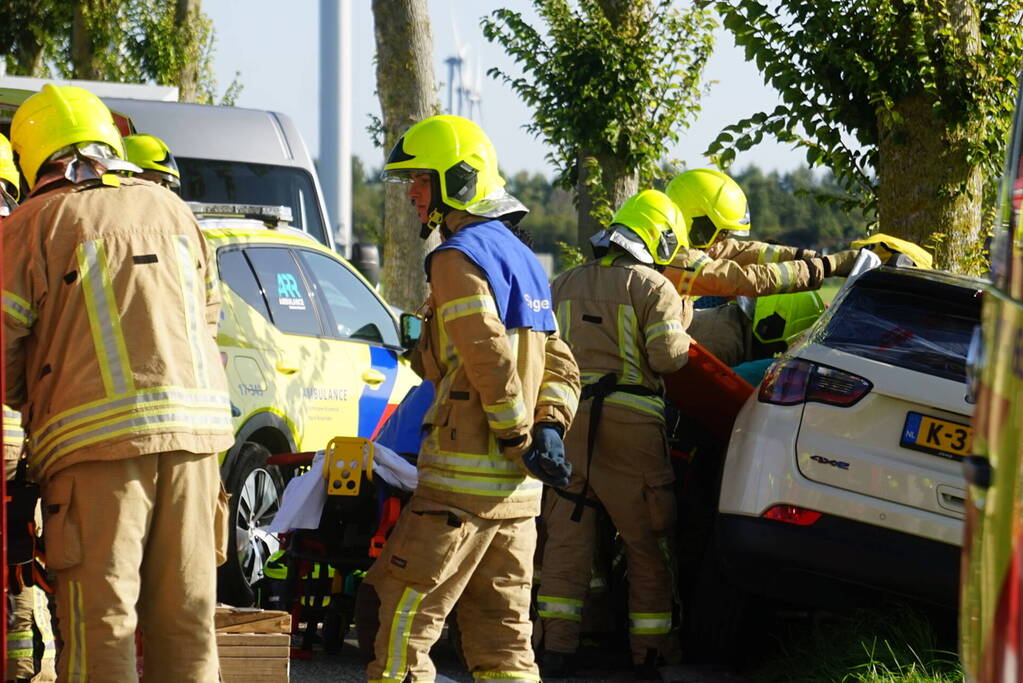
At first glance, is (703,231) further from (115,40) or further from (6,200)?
(115,40)

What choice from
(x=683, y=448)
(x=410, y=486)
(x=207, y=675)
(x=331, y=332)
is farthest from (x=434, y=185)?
(x=331, y=332)

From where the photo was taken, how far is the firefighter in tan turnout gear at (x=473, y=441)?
4.44 metres

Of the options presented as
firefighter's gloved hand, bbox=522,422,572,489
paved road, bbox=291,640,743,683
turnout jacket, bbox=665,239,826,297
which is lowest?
paved road, bbox=291,640,743,683

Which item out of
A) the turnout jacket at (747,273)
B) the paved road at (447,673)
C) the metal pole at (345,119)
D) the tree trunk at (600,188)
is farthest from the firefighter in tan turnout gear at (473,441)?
the metal pole at (345,119)

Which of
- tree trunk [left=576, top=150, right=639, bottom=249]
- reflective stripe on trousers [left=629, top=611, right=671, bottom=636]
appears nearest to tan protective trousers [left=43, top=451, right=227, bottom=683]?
reflective stripe on trousers [left=629, top=611, right=671, bottom=636]

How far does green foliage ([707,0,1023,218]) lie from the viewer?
773cm

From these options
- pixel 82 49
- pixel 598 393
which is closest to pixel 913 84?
pixel 598 393

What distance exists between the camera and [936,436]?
16.7 feet

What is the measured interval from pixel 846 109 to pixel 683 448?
8.42ft

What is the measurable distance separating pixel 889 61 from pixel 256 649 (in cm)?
478

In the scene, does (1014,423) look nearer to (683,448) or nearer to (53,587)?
(53,587)

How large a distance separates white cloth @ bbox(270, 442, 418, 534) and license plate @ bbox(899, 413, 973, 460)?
1.76 metres

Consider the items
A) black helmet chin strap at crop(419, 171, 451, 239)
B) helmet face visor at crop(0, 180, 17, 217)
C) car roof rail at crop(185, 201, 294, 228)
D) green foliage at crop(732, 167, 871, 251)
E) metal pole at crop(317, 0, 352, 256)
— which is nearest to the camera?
black helmet chin strap at crop(419, 171, 451, 239)

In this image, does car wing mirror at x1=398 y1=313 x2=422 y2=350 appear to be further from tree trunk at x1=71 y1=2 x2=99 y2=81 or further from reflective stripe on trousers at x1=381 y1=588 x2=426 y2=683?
tree trunk at x1=71 y1=2 x2=99 y2=81
